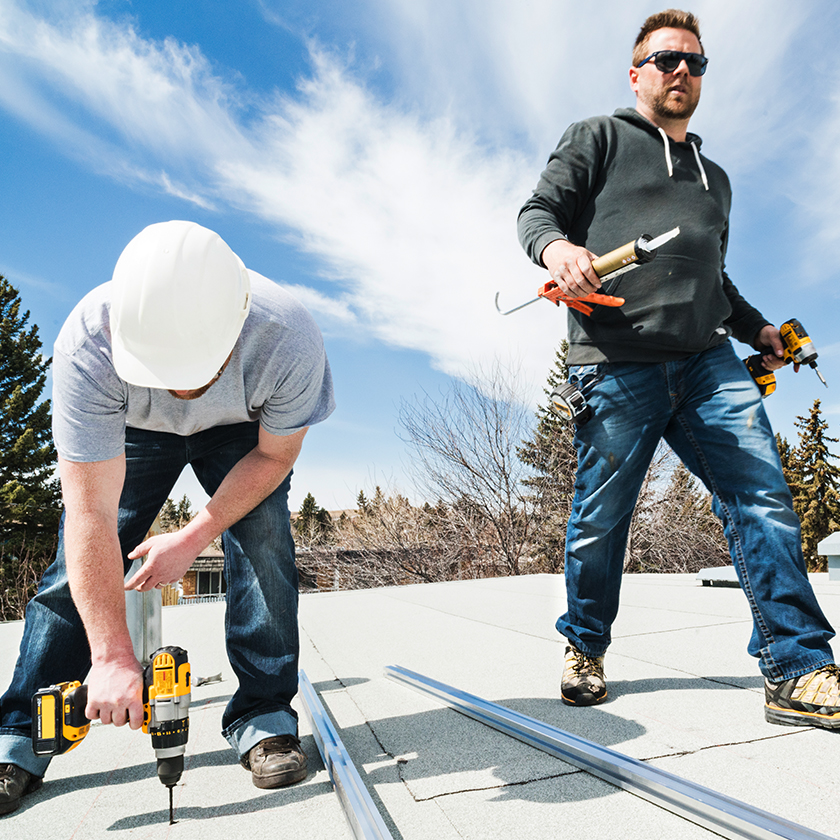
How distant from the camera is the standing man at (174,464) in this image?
4.27ft

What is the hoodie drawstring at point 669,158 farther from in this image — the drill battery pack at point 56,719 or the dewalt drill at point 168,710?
the drill battery pack at point 56,719

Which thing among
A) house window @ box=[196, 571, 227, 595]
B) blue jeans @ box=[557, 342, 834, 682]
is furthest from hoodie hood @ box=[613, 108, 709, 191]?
house window @ box=[196, 571, 227, 595]

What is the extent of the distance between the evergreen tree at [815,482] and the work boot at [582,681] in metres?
29.7

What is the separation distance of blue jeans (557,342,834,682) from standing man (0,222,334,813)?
835 millimetres

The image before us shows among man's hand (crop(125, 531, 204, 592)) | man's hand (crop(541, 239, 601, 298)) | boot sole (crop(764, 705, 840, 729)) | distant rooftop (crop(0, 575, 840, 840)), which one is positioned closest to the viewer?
distant rooftop (crop(0, 575, 840, 840))

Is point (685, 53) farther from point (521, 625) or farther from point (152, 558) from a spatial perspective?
point (521, 625)

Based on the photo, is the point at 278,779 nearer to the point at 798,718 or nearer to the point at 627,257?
the point at 798,718

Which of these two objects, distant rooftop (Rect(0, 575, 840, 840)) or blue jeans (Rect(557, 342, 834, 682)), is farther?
blue jeans (Rect(557, 342, 834, 682))

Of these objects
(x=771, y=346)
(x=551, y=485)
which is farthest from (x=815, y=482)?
(x=771, y=346)

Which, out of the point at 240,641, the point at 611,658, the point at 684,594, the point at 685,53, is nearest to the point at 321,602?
the point at 684,594

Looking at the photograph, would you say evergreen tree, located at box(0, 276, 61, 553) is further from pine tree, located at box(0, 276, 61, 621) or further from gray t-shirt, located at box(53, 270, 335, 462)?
gray t-shirt, located at box(53, 270, 335, 462)

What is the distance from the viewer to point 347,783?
122 centimetres

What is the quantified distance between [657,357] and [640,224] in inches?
16.4

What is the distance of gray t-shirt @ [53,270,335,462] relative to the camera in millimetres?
1412
